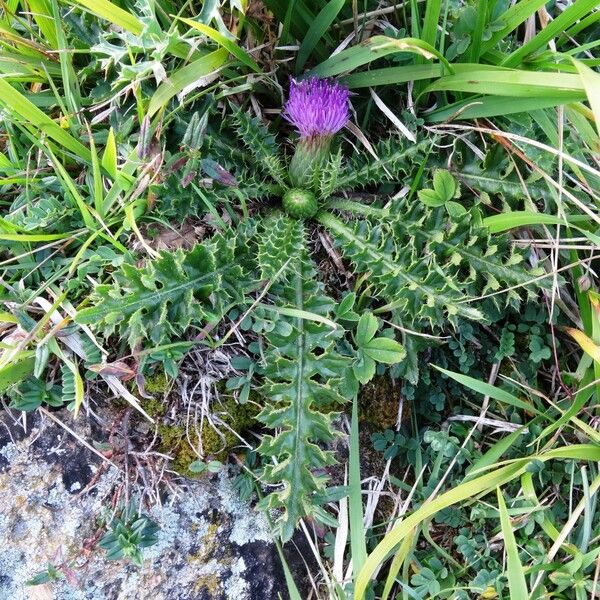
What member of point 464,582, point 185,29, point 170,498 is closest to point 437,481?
point 464,582

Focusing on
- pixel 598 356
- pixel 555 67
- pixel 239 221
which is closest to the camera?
pixel 555 67

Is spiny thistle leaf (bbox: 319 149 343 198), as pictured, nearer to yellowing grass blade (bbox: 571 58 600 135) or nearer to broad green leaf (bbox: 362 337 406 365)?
broad green leaf (bbox: 362 337 406 365)

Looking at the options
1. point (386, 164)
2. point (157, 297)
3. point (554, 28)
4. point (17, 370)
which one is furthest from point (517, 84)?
point (17, 370)

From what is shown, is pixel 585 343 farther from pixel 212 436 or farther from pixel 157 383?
pixel 157 383

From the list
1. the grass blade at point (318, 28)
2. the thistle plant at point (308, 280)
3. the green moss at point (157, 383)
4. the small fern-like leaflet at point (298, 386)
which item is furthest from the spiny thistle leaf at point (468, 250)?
the green moss at point (157, 383)

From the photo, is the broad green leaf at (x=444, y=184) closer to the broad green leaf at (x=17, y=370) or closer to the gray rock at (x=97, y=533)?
the gray rock at (x=97, y=533)

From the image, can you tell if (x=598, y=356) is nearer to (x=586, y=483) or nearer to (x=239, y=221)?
(x=586, y=483)

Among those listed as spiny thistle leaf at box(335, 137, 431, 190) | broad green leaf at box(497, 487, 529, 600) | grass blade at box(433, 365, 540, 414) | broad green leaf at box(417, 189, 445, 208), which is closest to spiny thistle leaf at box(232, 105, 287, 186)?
spiny thistle leaf at box(335, 137, 431, 190)

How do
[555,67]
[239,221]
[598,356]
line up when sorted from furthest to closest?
[239,221], [598,356], [555,67]
